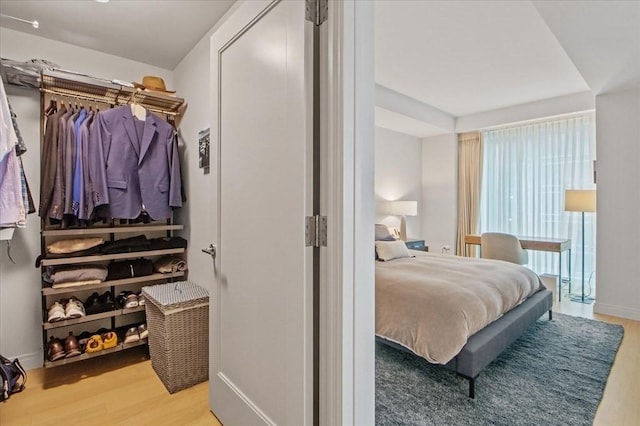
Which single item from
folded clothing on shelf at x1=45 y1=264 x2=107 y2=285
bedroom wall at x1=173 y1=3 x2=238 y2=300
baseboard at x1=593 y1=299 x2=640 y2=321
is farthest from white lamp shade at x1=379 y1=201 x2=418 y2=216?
folded clothing on shelf at x1=45 y1=264 x2=107 y2=285

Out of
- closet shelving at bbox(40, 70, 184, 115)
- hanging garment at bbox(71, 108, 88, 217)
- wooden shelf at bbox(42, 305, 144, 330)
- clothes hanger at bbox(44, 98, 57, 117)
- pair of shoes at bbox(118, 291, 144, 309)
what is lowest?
wooden shelf at bbox(42, 305, 144, 330)

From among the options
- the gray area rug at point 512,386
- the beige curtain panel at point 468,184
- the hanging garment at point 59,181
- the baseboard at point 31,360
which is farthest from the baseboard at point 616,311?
the baseboard at point 31,360

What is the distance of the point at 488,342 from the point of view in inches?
79.3

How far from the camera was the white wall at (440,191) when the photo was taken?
5.61m

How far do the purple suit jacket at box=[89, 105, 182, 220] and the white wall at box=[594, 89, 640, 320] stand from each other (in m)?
4.19

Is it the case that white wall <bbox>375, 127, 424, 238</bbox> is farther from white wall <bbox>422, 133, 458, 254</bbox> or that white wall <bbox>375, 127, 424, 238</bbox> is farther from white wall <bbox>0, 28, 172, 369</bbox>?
white wall <bbox>0, 28, 172, 369</bbox>

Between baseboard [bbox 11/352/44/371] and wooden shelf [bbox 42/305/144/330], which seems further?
baseboard [bbox 11/352/44/371]

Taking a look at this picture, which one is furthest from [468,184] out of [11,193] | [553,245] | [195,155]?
[11,193]

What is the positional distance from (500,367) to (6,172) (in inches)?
125

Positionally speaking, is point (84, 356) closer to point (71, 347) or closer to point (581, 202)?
point (71, 347)

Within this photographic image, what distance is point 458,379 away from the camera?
2146mm

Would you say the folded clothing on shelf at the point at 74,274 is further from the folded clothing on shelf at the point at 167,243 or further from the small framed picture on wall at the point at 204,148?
the small framed picture on wall at the point at 204,148

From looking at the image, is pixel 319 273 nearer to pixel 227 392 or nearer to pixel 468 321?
pixel 227 392

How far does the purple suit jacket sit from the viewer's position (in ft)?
6.97
